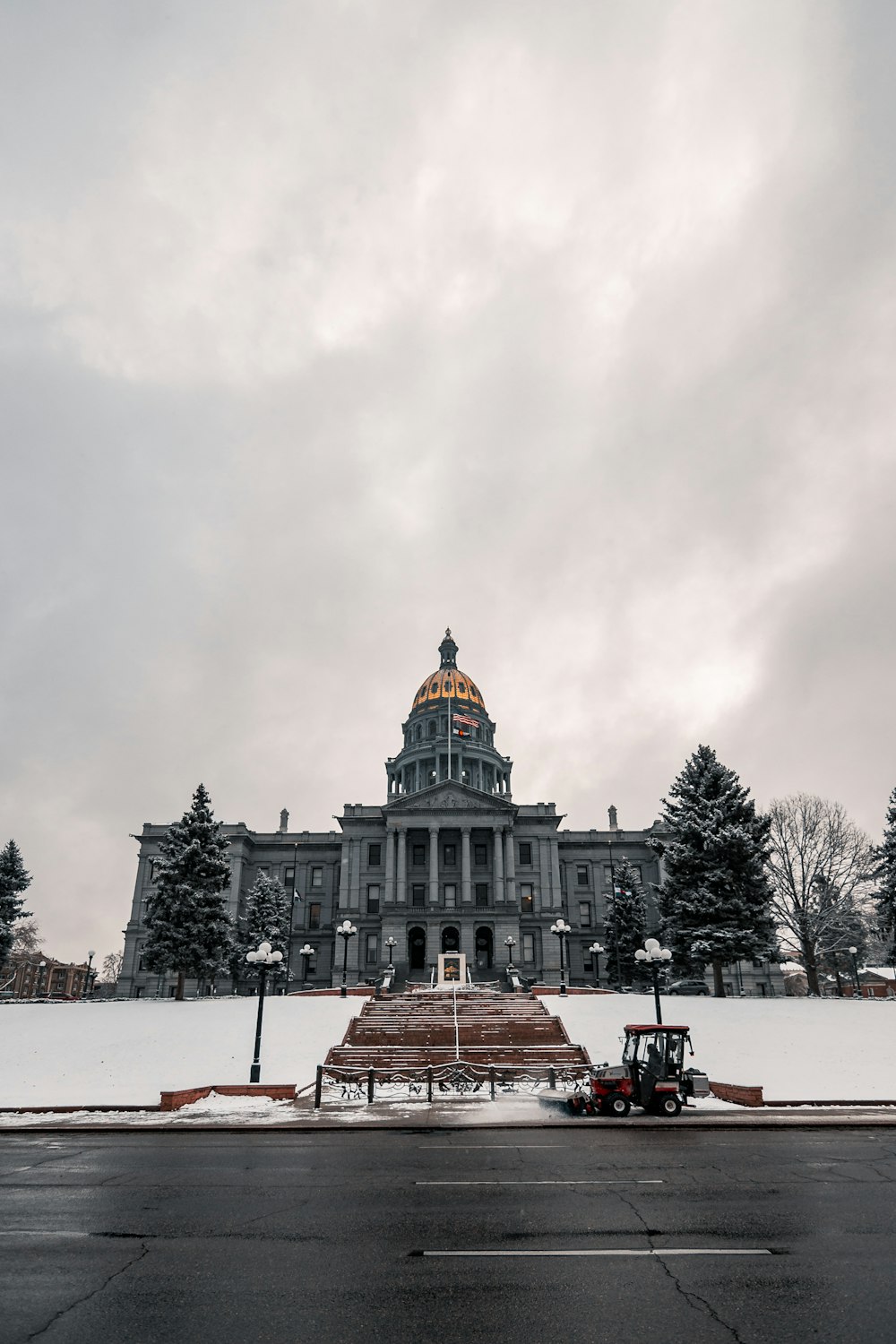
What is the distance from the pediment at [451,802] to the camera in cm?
7119

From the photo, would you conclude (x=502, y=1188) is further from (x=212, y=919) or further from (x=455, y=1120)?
(x=212, y=919)

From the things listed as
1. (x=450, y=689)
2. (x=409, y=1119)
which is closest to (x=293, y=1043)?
(x=409, y=1119)

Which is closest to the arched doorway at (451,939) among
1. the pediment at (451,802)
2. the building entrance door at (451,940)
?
the building entrance door at (451,940)

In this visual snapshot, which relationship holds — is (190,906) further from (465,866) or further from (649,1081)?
(649,1081)

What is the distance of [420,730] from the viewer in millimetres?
92750

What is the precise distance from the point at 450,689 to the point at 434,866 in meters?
28.5

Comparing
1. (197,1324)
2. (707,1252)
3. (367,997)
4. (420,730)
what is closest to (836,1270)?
(707,1252)

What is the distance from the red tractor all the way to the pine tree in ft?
105

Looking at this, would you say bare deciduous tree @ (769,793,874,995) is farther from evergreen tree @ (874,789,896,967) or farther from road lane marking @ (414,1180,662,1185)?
road lane marking @ (414,1180,662,1185)

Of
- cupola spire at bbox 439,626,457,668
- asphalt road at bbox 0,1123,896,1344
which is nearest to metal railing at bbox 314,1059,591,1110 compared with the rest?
asphalt road at bbox 0,1123,896,1344

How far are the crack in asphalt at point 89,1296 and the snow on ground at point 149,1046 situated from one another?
1588cm

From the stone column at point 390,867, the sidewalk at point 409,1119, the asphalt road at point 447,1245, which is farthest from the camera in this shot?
the stone column at point 390,867

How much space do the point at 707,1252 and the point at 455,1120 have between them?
12445 mm

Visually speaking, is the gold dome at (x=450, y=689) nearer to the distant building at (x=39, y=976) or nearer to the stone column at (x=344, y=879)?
the stone column at (x=344, y=879)
